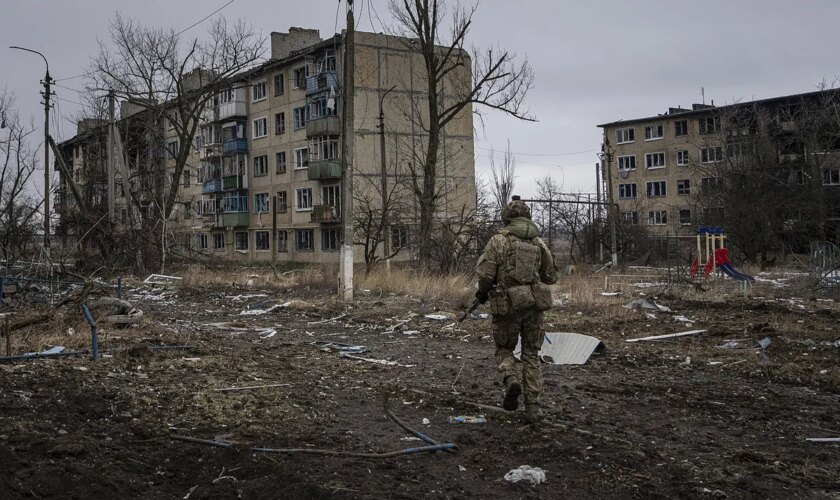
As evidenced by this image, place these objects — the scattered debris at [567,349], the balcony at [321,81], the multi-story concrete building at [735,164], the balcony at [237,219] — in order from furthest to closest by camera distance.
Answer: the balcony at [237,219] → the balcony at [321,81] → the multi-story concrete building at [735,164] → the scattered debris at [567,349]

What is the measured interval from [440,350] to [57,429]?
6198 millimetres

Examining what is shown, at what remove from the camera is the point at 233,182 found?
5178 cm

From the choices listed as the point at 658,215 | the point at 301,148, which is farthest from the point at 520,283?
the point at 658,215

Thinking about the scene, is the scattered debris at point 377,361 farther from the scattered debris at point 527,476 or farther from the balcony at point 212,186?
the balcony at point 212,186

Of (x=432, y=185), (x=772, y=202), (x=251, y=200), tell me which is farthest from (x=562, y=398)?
(x=251, y=200)

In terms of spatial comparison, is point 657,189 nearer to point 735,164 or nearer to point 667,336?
point 735,164

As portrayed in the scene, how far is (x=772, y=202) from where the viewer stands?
1483 inches

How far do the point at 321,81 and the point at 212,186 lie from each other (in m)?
15.0

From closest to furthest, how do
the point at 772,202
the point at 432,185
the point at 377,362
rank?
the point at 377,362, the point at 432,185, the point at 772,202

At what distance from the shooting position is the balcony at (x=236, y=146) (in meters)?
51.6

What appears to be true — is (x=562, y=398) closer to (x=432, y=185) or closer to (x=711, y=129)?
(x=432, y=185)

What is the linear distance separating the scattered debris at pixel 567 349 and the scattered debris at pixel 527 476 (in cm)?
489

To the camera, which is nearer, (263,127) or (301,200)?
(301,200)

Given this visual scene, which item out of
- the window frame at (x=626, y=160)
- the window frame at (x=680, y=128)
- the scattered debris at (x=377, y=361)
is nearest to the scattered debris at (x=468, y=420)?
the scattered debris at (x=377, y=361)
